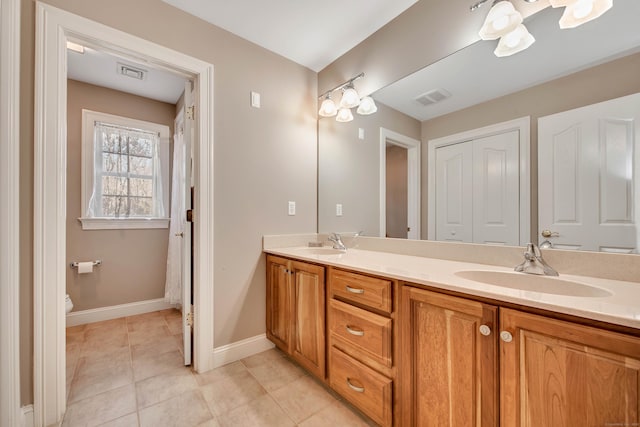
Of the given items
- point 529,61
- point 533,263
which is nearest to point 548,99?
point 529,61

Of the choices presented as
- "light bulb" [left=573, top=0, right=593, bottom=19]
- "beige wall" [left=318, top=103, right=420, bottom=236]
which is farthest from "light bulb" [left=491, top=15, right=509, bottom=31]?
"beige wall" [left=318, top=103, right=420, bottom=236]

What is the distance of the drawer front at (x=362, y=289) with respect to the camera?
114cm

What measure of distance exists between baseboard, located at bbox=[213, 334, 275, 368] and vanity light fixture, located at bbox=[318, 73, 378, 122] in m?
1.90

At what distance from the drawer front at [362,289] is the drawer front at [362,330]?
47 millimetres

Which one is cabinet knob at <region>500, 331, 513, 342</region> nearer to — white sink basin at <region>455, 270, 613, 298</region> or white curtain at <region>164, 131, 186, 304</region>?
white sink basin at <region>455, 270, 613, 298</region>

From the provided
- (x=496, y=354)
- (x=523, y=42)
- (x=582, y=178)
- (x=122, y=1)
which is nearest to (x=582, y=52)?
(x=523, y=42)

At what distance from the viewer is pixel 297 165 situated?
2.25 metres

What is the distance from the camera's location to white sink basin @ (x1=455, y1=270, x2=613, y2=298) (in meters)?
0.93

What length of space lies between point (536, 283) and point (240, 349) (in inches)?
73.2

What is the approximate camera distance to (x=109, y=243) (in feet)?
8.86

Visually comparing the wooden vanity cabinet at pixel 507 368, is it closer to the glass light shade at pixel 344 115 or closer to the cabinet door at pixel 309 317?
the cabinet door at pixel 309 317

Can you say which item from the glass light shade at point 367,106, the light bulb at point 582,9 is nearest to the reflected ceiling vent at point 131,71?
the glass light shade at point 367,106

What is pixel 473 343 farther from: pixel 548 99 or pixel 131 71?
pixel 131 71

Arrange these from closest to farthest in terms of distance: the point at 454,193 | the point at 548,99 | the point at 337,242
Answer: the point at 548,99
the point at 454,193
the point at 337,242
